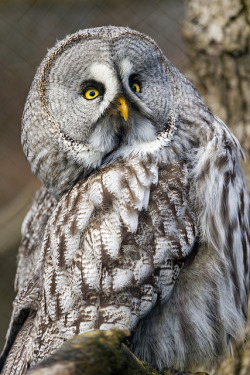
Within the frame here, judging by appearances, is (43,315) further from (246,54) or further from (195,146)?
(246,54)

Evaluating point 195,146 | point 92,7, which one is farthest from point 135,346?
point 92,7

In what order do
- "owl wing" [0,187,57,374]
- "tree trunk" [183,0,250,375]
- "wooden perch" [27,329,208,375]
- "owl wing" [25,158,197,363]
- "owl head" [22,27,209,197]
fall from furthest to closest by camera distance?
"tree trunk" [183,0,250,375] → "owl wing" [0,187,57,374] → "owl head" [22,27,209,197] → "owl wing" [25,158,197,363] → "wooden perch" [27,329,208,375]

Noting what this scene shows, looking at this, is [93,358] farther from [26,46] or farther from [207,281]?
[26,46]

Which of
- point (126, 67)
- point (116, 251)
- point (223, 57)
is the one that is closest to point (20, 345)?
point (116, 251)

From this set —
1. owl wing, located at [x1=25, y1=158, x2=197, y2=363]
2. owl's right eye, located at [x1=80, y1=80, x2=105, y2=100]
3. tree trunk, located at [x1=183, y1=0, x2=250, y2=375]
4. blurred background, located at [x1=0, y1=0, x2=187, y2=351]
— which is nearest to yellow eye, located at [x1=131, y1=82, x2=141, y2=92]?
owl's right eye, located at [x1=80, y1=80, x2=105, y2=100]

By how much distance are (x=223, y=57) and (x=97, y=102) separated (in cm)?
117

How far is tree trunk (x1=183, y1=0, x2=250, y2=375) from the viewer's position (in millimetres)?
2887

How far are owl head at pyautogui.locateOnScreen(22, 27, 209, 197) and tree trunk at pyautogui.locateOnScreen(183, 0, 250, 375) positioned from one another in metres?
0.87

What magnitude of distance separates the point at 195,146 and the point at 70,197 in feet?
1.51

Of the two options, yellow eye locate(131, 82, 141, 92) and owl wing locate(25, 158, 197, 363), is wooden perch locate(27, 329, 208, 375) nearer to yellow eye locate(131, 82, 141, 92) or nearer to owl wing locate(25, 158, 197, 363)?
owl wing locate(25, 158, 197, 363)

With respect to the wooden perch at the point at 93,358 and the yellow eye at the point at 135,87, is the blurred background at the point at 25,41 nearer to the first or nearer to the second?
the yellow eye at the point at 135,87

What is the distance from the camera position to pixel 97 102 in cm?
197

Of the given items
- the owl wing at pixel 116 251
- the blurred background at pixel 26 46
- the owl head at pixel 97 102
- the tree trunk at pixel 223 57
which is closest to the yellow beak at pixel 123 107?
the owl head at pixel 97 102

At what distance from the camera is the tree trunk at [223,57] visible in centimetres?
289
